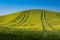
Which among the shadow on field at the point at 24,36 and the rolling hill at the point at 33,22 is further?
the rolling hill at the point at 33,22

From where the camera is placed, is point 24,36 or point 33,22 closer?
point 24,36

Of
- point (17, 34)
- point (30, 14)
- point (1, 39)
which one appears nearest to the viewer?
point (1, 39)

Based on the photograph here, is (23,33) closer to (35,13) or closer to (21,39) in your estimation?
(21,39)

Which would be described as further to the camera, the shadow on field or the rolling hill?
the rolling hill

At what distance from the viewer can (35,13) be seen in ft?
279

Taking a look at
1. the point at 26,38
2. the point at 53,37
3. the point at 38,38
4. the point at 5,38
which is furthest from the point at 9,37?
the point at 53,37

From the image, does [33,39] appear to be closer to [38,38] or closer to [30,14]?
[38,38]

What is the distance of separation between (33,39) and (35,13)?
68712mm

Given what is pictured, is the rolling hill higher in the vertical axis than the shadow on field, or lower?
higher

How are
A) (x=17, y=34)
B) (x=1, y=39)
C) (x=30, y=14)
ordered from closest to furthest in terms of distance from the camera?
1. (x=1, y=39)
2. (x=17, y=34)
3. (x=30, y=14)

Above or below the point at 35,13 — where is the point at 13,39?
below

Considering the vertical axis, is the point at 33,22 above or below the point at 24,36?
above

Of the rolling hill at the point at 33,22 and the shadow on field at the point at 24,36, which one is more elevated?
the rolling hill at the point at 33,22

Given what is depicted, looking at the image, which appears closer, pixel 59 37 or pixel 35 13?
pixel 59 37
